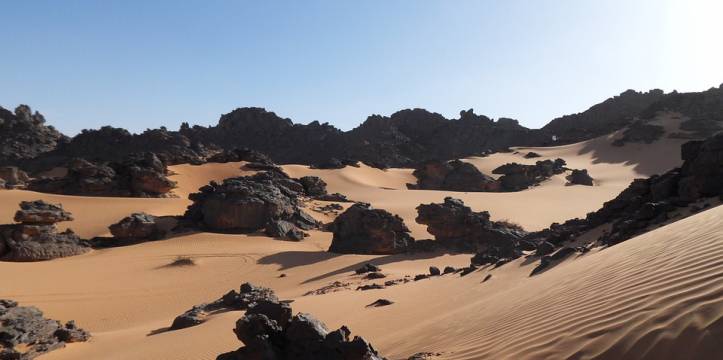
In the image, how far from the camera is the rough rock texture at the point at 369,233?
61.3ft

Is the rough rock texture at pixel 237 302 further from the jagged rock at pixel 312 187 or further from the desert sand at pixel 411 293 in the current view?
the jagged rock at pixel 312 187

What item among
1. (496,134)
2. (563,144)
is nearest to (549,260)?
(563,144)

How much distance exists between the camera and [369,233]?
1881 centimetres

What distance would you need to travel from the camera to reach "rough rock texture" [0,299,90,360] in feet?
26.5

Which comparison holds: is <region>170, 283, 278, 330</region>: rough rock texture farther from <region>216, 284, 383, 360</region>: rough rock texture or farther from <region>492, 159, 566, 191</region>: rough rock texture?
<region>492, 159, 566, 191</region>: rough rock texture

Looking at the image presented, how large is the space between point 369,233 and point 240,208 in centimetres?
610

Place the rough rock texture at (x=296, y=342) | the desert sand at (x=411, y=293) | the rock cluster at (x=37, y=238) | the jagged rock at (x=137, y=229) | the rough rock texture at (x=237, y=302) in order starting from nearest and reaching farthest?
the desert sand at (x=411, y=293) < the rough rock texture at (x=296, y=342) < the rough rock texture at (x=237, y=302) < the rock cluster at (x=37, y=238) < the jagged rock at (x=137, y=229)

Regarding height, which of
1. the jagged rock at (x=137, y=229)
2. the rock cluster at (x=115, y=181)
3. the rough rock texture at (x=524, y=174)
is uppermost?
the rock cluster at (x=115, y=181)

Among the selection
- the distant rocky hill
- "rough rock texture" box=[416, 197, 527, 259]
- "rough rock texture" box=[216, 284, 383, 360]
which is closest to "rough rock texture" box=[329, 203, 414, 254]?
A: "rough rock texture" box=[416, 197, 527, 259]

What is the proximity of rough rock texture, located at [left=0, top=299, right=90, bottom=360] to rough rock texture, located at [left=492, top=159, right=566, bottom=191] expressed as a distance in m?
32.8

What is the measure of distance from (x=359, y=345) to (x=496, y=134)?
63.1m

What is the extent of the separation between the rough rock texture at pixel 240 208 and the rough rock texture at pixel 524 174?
19.8 m

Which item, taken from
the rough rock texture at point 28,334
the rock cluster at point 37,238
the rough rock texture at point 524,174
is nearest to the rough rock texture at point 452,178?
the rough rock texture at point 524,174

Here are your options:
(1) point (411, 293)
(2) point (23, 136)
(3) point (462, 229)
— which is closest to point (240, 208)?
(3) point (462, 229)
